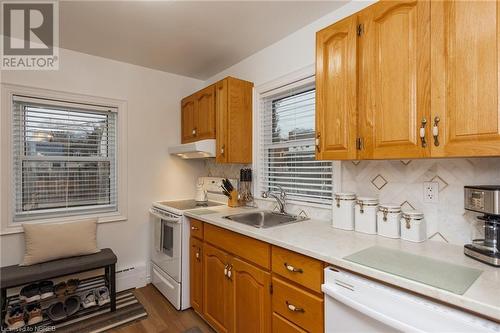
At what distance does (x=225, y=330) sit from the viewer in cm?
188

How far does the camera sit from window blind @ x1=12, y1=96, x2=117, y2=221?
7.75 ft

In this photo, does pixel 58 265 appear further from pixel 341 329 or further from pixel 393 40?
pixel 393 40

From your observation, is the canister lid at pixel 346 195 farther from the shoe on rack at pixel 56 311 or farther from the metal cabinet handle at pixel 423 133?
the shoe on rack at pixel 56 311

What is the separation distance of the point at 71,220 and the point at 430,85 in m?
3.00

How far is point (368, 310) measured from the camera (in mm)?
1035

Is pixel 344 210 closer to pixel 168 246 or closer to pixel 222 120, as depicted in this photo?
pixel 222 120

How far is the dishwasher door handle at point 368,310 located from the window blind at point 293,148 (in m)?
0.91

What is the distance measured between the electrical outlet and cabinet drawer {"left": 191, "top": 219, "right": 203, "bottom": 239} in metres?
1.63

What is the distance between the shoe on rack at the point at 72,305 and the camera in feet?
7.39

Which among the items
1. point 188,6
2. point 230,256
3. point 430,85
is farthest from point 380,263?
point 188,6

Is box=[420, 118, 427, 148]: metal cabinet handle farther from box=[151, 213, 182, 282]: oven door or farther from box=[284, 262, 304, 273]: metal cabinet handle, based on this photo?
box=[151, 213, 182, 282]: oven door

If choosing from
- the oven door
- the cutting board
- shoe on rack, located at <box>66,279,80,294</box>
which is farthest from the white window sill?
the cutting board

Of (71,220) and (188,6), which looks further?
(71,220)

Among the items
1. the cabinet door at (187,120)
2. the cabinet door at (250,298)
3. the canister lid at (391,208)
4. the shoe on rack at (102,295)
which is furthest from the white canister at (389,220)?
the shoe on rack at (102,295)
